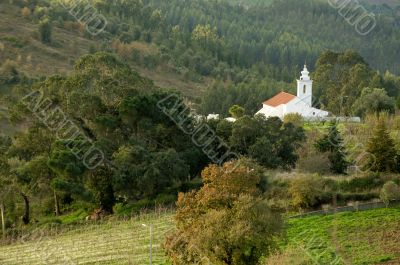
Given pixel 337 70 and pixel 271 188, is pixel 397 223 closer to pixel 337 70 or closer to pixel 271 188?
pixel 271 188

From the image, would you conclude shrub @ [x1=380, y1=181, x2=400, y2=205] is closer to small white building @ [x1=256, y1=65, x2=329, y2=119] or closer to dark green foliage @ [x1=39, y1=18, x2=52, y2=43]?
small white building @ [x1=256, y1=65, x2=329, y2=119]

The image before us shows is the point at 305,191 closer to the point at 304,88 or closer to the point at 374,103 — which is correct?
the point at 374,103

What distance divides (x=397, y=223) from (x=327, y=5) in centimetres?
11865

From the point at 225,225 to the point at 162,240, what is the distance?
7.38 m

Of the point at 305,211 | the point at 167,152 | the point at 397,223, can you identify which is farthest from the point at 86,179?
the point at 397,223

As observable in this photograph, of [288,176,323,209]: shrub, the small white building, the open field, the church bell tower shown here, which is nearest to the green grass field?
the open field

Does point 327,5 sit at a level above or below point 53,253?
above

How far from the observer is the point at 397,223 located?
28.5m

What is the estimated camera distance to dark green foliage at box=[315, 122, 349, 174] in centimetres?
3684

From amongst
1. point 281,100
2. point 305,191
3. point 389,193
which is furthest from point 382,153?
point 281,100

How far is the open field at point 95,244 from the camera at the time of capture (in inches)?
1069

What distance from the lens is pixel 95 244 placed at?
96.8 ft

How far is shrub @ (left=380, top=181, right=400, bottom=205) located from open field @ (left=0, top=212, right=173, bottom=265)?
8.74m

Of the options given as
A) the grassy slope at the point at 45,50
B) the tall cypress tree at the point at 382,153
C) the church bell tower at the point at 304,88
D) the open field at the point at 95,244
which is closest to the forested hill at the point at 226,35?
the grassy slope at the point at 45,50
